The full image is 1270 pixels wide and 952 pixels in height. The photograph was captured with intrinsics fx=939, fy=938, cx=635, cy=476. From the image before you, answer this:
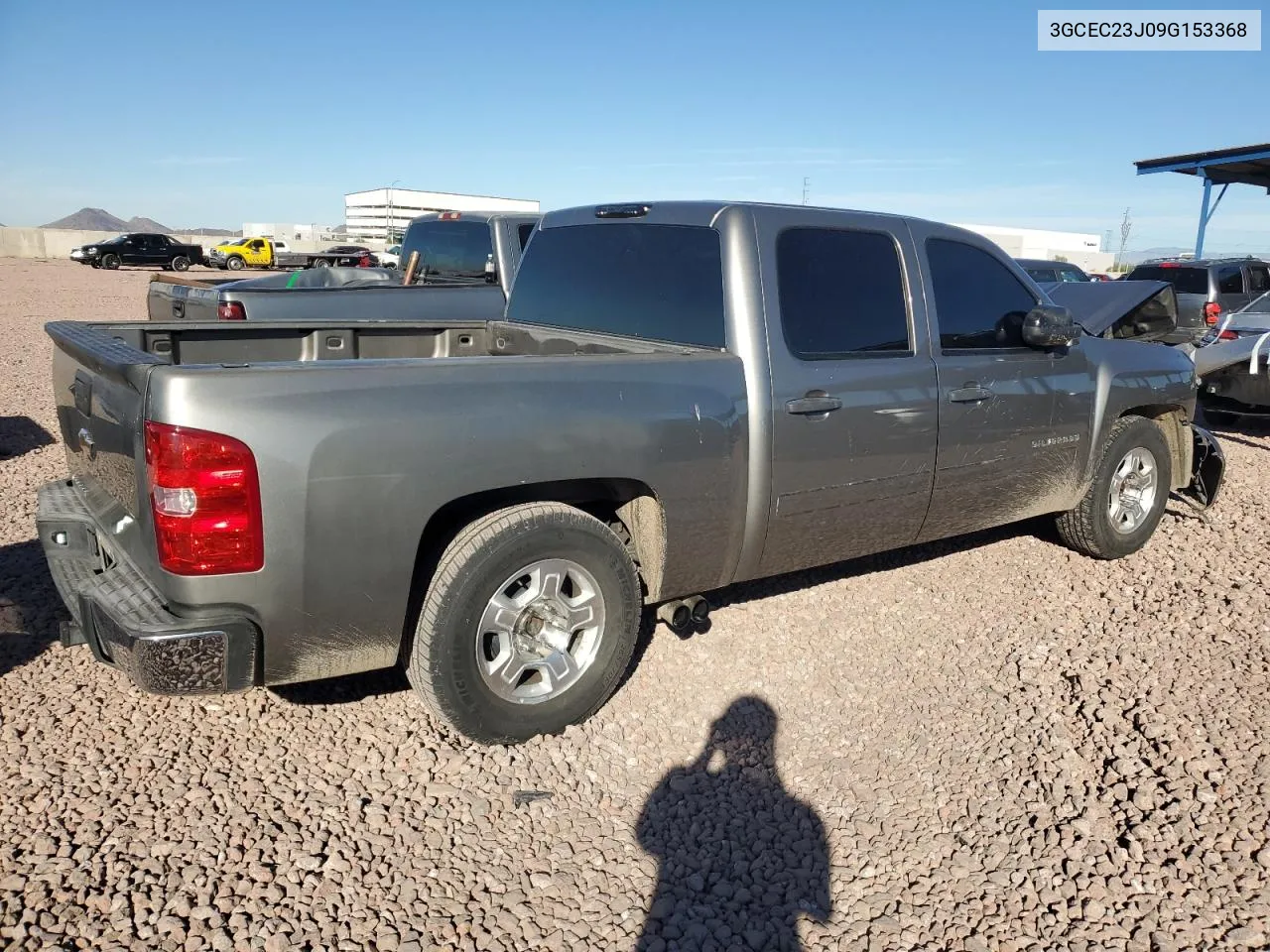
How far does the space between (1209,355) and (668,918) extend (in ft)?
27.4

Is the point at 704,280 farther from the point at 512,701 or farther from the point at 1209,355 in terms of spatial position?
the point at 1209,355

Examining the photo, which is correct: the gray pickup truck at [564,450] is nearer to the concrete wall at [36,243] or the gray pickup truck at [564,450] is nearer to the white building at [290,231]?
the concrete wall at [36,243]

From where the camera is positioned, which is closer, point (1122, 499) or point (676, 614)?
point (676, 614)

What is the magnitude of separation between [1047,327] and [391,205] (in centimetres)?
7712

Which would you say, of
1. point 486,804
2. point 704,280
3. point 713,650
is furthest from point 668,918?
point 704,280

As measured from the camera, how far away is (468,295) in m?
8.03

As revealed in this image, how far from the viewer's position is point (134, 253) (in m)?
41.0

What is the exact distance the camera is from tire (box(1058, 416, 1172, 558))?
5129 mm

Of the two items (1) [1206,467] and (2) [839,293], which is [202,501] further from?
(1) [1206,467]

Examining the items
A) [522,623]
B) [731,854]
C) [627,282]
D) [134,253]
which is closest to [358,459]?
[522,623]

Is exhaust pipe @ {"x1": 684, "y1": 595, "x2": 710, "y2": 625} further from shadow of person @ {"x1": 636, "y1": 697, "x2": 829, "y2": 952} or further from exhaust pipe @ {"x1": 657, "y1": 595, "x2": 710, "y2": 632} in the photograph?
shadow of person @ {"x1": 636, "y1": 697, "x2": 829, "y2": 952}

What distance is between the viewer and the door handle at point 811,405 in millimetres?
3658

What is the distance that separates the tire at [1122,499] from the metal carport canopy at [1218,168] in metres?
21.2

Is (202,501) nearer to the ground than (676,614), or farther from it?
farther from it
